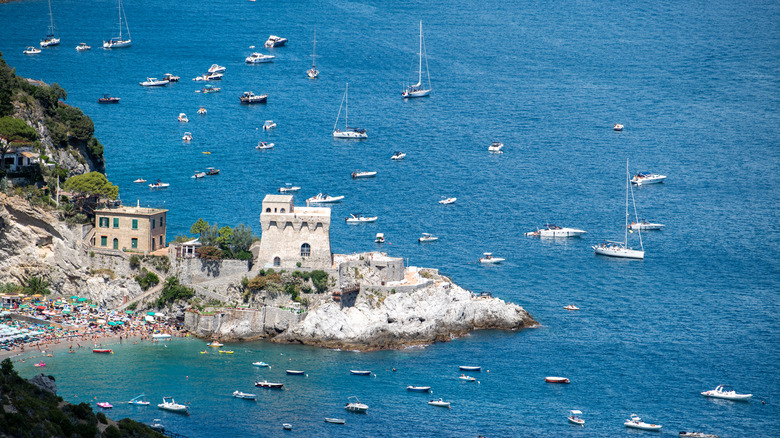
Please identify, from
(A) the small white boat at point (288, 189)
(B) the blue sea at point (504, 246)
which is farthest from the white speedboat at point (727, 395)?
(A) the small white boat at point (288, 189)

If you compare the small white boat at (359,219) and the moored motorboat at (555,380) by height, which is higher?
the small white boat at (359,219)

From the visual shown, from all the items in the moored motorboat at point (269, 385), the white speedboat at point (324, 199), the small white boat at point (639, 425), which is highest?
the white speedboat at point (324, 199)

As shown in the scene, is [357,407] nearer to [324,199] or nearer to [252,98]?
[324,199]

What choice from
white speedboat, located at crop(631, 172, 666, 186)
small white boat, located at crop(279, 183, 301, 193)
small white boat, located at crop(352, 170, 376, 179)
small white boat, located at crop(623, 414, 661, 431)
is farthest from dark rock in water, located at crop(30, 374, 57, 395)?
white speedboat, located at crop(631, 172, 666, 186)

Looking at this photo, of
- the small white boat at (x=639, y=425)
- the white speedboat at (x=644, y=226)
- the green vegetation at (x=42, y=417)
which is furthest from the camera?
the white speedboat at (x=644, y=226)

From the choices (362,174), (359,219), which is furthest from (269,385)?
(362,174)

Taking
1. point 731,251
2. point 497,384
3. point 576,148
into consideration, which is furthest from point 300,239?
point 576,148

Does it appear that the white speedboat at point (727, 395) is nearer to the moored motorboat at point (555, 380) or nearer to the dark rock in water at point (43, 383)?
the moored motorboat at point (555, 380)

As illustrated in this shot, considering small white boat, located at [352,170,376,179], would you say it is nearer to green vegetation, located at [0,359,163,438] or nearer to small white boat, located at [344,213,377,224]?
small white boat, located at [344,213,377,224]
